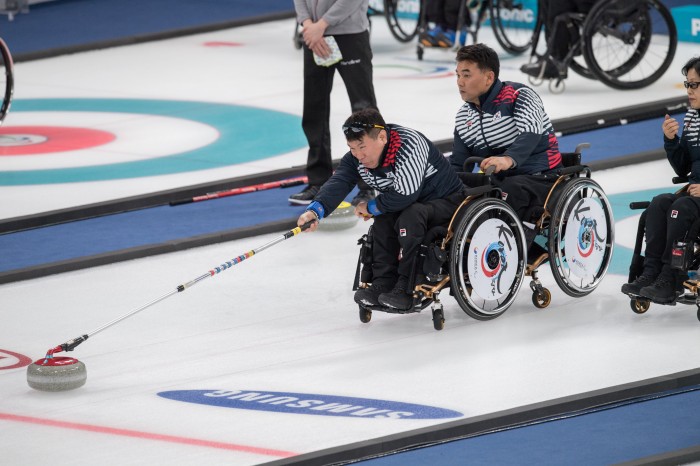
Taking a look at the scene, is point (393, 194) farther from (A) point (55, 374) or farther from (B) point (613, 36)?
(B) point (613, 36)

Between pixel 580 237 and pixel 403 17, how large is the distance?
901 cm

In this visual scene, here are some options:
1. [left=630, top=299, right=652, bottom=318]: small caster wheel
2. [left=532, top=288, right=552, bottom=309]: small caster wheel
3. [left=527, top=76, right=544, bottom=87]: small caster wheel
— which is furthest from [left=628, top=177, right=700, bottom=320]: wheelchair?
[left=527, top=76, right=544, bottom=87]: small caster wheel

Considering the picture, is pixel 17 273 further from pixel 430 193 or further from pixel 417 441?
pixel 417 441

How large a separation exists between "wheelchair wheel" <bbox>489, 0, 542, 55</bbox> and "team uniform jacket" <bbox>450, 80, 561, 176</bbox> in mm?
6541

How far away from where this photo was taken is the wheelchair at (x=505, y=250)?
5.75 meters

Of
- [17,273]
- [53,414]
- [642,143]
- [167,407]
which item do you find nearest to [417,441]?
[167,407]

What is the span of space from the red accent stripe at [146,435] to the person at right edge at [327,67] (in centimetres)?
316

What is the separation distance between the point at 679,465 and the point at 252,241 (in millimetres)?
3597

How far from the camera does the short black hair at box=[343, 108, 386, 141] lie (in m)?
5.70

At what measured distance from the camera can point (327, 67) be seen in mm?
7980

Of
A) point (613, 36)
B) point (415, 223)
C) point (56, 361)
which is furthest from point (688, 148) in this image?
point (613, 36)

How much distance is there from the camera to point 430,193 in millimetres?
5891

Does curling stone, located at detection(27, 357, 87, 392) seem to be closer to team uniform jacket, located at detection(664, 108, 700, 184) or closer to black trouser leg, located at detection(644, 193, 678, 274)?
black trouser leg, located at detection(644, 193, 678, 274)

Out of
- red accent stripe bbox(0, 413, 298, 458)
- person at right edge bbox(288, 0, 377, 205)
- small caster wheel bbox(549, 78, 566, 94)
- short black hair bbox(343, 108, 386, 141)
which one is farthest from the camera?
small caster wheel bbox(549, 78, 566, 94)
